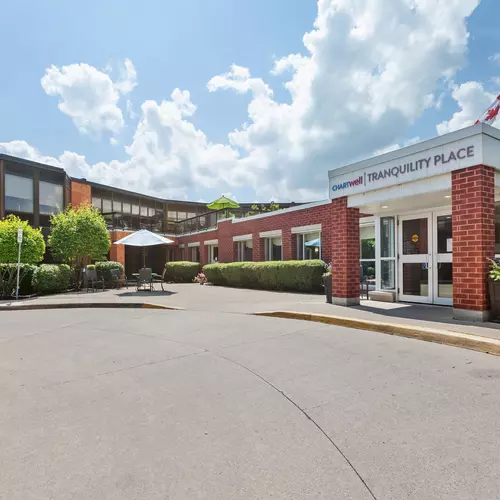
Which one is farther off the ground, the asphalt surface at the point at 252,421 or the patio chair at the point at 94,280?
the patio chair at the point at 94,280

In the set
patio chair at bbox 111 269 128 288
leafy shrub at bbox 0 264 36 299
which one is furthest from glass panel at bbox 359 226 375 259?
leafy shrub at bbox 0 264 36 299

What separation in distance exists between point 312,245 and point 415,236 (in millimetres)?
6382

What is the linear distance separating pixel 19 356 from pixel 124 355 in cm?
157

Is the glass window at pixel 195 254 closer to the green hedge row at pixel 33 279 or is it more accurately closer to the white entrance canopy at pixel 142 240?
the white entrance canopy at pixel 142 240

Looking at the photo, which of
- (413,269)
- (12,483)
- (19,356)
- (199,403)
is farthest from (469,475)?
(413,269)

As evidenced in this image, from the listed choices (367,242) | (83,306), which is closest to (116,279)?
(83,306)

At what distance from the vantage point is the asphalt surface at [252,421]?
2.37 m

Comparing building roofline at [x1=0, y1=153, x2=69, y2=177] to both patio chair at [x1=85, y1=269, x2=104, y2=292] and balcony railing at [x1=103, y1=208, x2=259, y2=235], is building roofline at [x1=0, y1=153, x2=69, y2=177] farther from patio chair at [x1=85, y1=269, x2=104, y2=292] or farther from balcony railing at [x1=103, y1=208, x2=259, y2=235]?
patio chair at [x1=85, y1=269, x2=104, y2=292]

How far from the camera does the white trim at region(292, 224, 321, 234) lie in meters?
15.9

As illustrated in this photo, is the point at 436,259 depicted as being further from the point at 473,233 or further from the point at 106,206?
the point at 106,206

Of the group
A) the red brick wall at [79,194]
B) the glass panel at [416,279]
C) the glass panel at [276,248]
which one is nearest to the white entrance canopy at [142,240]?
the glass panel at [276,248]

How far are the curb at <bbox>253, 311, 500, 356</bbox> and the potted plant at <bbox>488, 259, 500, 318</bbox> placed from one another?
4.65 feet

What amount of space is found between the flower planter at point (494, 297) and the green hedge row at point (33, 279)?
14.9m

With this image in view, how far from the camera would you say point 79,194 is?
26.2m
